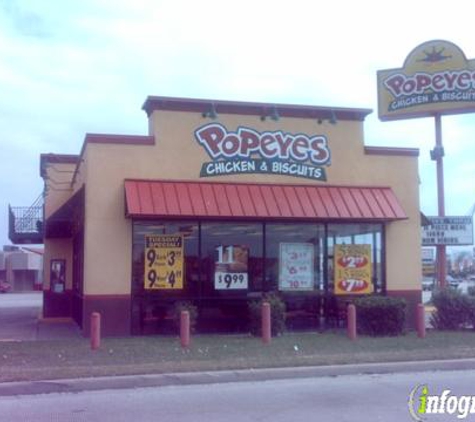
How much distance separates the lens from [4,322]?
2272 centimetres

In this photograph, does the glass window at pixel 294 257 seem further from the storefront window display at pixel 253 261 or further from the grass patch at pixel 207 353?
the grass patch at pixel 207 353

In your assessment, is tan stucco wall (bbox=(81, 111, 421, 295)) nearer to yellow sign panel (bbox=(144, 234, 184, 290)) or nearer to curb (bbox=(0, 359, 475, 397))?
yellow sign panel (bbox=(144, 234, 184, 290))

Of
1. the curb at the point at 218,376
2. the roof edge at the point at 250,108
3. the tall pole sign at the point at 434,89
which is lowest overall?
the curb at the point at 218,376

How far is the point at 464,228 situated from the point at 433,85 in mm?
4361

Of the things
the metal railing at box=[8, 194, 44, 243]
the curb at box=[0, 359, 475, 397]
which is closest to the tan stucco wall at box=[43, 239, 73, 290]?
the metal railing at box=[8, 194, 44, 243]

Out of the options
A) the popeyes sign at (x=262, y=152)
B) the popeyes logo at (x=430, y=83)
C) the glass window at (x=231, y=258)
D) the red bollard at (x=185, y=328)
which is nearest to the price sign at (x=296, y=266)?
the glass window at (x=231, y=258)

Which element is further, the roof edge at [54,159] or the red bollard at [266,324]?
the roof edge at [54,159]

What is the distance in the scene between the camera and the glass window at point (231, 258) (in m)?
18.6

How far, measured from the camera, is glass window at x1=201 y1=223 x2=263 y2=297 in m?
18.6

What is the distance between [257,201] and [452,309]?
5.47 metres

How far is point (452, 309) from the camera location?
18.4 m

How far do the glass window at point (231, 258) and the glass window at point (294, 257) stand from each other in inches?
12.3

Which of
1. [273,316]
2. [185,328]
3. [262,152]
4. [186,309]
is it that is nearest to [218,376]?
[185,328]

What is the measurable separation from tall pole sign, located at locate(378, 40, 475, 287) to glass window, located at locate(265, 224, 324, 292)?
15.0 feet
